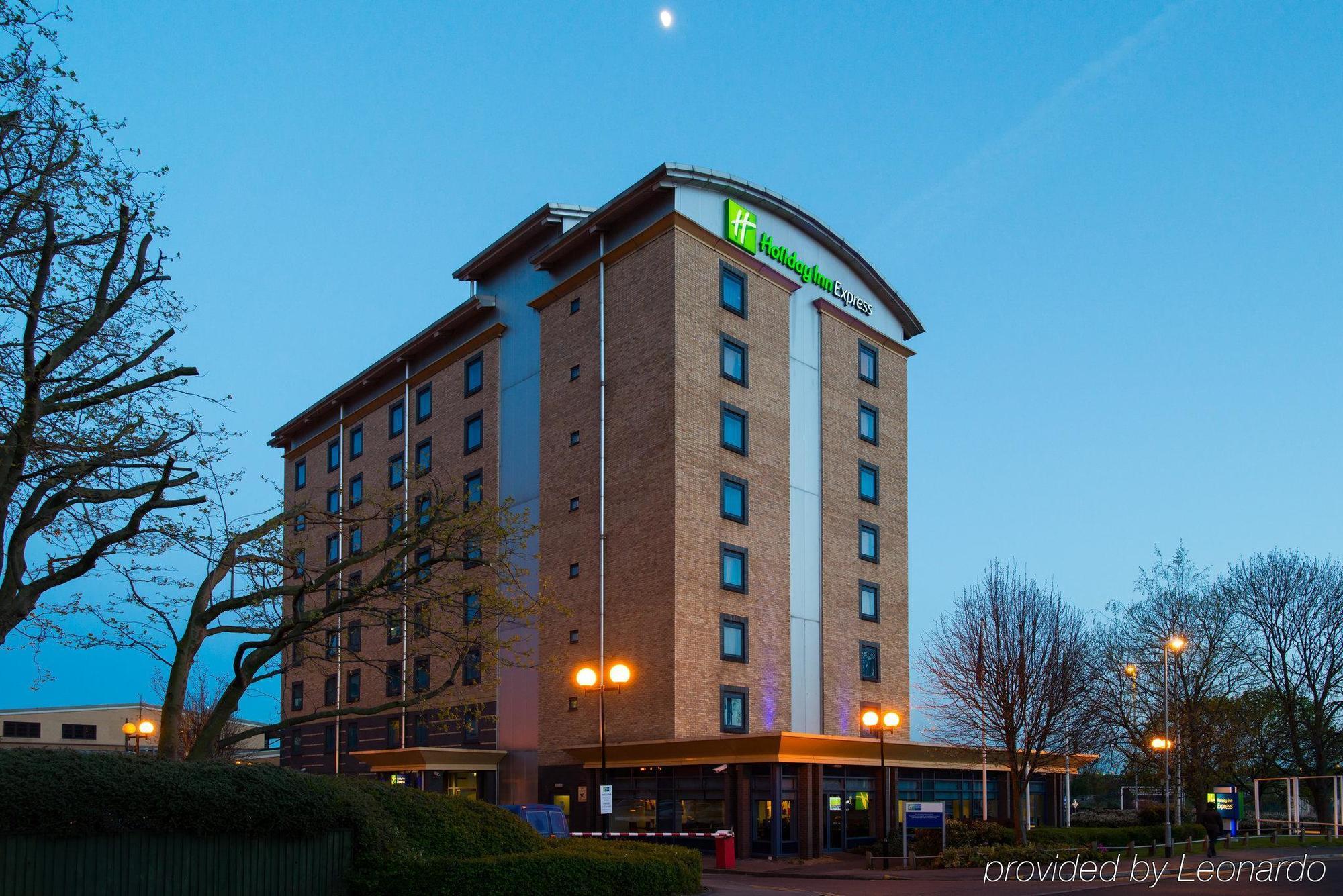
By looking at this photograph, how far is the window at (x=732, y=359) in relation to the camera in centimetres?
4372

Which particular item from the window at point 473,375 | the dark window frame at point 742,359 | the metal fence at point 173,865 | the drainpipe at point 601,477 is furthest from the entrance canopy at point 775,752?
the metal fence at point 173,865

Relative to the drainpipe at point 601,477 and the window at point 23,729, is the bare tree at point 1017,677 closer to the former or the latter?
the drainpipe at point 601,477

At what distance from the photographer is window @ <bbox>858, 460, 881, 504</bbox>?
49.7m

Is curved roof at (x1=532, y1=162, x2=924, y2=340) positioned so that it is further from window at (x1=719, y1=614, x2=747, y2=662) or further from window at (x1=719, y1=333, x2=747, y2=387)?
window at (x1=719, y1=614, x2=747, y2=662)

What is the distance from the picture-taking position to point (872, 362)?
5175cm

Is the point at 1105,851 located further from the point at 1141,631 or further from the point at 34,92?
the point at 34,92

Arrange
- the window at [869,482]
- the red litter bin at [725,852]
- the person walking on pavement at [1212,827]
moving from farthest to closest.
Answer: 1. the window at [869,482]
2. the person walking on pavement at [1212,827]
3. the red litter bin at [725,852]

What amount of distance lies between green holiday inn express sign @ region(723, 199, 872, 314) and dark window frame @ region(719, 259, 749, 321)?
96cm

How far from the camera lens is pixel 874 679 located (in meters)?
48.7

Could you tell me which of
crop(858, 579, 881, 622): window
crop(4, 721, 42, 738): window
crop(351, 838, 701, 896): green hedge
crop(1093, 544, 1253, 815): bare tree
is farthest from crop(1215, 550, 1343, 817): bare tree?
crop(4, 721, 42, 738): window

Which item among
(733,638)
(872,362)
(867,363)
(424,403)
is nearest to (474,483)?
(424,403)

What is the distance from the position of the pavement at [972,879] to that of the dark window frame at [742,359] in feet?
55.0

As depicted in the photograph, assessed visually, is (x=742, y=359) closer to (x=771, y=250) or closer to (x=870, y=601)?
(x=771, y=250)

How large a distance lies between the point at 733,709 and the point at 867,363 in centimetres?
1720
